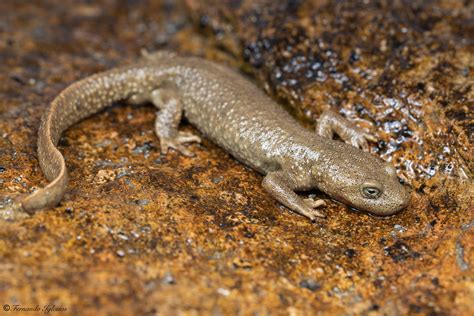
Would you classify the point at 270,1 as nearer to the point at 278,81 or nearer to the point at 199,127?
the point at 278,81

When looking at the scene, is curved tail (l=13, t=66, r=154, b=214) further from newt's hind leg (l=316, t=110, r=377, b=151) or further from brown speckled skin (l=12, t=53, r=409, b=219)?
newt's hind leg (l=316, t=110, r=377, b=151)

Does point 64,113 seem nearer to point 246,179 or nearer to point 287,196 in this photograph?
point 246,179

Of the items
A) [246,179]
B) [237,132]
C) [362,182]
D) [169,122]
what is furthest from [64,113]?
[362,182]

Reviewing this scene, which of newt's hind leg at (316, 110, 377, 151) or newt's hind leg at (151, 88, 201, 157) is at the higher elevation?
newt's hind leg at (316, 110, 377, 151)
